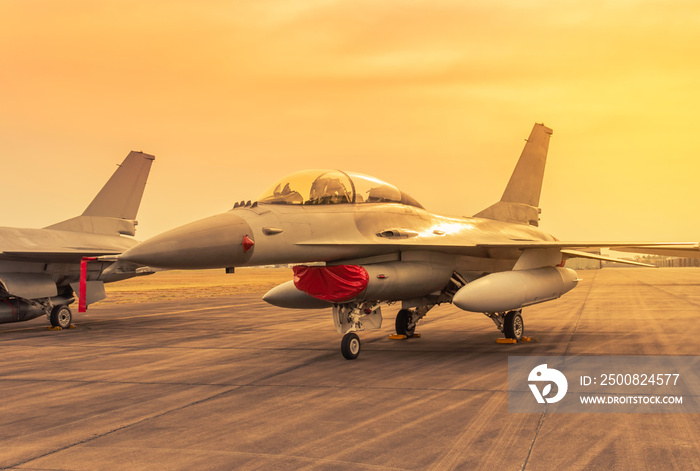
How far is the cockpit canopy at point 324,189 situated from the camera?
10943mm

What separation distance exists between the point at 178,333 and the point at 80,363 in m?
5.23

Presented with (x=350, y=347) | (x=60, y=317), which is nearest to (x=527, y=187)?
(x=350, y=347)

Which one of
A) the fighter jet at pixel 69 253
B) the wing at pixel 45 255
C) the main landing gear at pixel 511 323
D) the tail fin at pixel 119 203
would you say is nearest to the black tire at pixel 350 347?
the main landing gear at pixel 511 323

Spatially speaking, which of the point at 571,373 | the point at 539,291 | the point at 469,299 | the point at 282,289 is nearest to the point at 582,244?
the point at 539,291

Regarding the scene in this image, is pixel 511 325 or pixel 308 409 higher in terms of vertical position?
pixel 511 325

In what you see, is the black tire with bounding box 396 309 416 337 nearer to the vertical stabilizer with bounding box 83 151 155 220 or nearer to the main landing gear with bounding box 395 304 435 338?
the main landing gear with bounding box 395 304 435 338

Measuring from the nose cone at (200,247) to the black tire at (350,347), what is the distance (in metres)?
2.35

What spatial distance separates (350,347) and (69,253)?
10381 millimetres

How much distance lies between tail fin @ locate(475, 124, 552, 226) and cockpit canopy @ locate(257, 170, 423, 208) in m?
5.08

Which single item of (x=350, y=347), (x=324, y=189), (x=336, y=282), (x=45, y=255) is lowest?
(x=350, y=347)

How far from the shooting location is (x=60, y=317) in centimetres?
1827

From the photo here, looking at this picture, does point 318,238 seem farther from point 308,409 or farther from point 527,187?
point 527,187

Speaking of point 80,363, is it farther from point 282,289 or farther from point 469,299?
point 469,299

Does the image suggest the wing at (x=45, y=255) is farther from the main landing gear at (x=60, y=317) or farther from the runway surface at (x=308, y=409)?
the runway surface at (x=308, y=409)
